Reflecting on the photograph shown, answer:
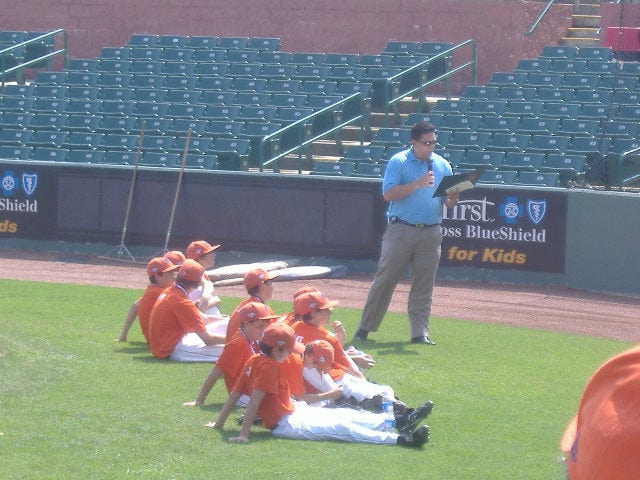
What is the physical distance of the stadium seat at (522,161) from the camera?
56.4ft

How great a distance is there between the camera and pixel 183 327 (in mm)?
9070

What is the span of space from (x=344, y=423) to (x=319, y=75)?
16093mm

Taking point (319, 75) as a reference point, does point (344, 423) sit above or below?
below

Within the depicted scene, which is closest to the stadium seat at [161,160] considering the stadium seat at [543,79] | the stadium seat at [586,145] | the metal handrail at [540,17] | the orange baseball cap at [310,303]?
the stadium seat at [586,145]

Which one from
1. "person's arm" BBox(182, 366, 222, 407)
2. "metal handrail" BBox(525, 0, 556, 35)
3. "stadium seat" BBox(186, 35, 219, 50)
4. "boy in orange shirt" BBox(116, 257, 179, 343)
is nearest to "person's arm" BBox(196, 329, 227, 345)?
"boy in orange shirt" BBox(116, 257, 179, 343)

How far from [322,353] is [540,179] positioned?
976 cm

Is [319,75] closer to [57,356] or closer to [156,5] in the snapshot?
[156,5]

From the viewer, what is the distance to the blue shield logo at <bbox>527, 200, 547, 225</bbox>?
14.6 metres

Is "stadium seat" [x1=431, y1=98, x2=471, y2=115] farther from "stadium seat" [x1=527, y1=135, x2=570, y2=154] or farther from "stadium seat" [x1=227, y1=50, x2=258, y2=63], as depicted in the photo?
"stadium seat" [x1=227, y1=50, x2=258, y2=63]

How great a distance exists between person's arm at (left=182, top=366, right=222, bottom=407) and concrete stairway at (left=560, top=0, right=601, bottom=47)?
60.1 ft

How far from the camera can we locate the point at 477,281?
1490cm

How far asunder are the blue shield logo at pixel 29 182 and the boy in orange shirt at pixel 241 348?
417 inches

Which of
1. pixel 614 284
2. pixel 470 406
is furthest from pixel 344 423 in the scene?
pixel 614 284

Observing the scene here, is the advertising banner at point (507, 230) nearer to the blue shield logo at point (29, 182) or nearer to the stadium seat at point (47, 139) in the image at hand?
the blue shield logo at point (29, 182)
